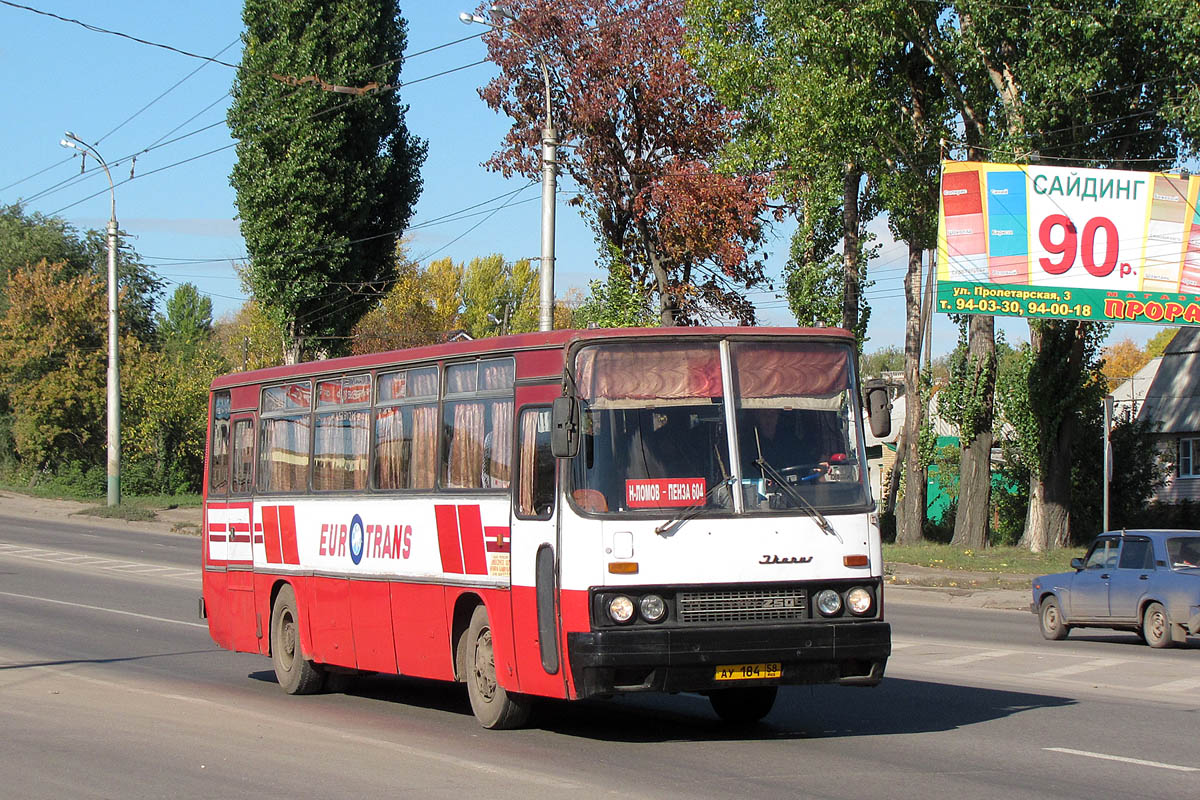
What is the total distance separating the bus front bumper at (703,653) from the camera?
9.52m

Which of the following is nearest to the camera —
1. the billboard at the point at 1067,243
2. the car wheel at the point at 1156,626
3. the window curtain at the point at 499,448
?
the window curtain at the point at 499,448

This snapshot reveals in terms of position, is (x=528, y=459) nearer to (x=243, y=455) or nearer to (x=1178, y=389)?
(x=243, y=455)

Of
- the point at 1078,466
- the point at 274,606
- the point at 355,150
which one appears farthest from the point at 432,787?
the point at 355,150

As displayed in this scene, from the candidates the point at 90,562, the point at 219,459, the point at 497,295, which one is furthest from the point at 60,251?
the point at 219,459

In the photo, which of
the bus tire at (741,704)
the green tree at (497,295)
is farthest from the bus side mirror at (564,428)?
the green tree at (497,295)

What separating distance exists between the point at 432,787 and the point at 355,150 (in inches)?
1542

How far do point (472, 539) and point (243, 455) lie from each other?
16.8 feet

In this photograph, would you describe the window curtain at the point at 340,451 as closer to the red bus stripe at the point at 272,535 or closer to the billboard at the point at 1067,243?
the red bus stripe at the point at 272,535

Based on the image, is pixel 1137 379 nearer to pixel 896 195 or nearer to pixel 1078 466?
pixel 1078 466

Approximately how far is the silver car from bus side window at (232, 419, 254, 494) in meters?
10.7

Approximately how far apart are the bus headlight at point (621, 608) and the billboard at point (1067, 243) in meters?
21.7

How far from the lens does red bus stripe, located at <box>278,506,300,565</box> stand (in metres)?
14.1

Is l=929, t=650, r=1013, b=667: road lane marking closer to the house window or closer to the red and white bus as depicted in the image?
the red and white bus

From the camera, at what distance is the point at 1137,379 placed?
63.4m
